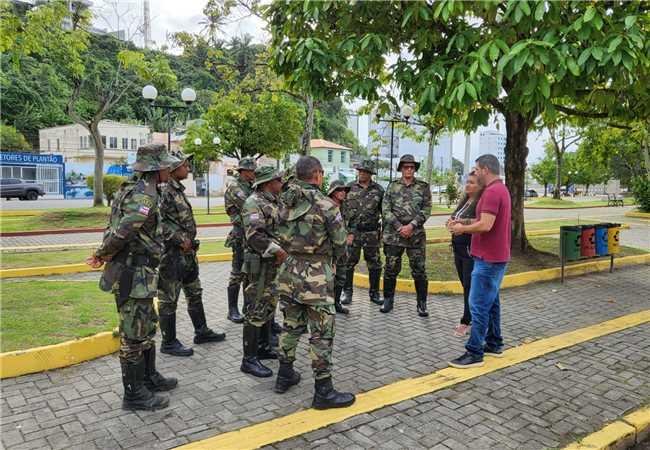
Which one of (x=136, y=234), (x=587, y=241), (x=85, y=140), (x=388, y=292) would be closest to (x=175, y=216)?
(x=136, y=234)

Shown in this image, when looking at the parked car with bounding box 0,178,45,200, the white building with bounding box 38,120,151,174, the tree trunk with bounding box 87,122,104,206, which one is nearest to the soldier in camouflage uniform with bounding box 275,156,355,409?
the tree trunk with bounding box 87,122,104,206

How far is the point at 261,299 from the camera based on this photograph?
14.2 ft

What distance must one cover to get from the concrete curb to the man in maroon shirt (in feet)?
4.12

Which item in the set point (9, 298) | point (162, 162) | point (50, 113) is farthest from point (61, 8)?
point (50, 113)

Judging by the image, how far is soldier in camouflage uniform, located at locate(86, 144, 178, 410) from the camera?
353 cm

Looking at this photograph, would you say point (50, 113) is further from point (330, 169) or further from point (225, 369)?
point (225, 369)

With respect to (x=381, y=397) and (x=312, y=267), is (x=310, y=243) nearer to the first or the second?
(x=312, y=267)

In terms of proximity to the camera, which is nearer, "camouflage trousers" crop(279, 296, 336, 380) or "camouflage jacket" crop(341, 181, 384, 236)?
"camouflage trousers" crop(279, 296, 336, 380)

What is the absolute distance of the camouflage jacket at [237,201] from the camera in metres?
5.39

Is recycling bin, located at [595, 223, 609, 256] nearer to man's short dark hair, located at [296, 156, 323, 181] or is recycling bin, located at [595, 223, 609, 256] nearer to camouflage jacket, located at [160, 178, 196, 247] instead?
man's short dark hair, located at [296, 156, 323, 181]

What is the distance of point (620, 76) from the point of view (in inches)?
209

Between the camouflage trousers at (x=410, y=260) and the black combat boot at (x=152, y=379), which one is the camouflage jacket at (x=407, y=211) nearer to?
the camouflage trousers at (x=410, y=260)

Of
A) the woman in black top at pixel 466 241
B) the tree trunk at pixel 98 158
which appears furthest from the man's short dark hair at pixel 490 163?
the tree trunk at pixel 98 158

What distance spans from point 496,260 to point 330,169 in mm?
55578
